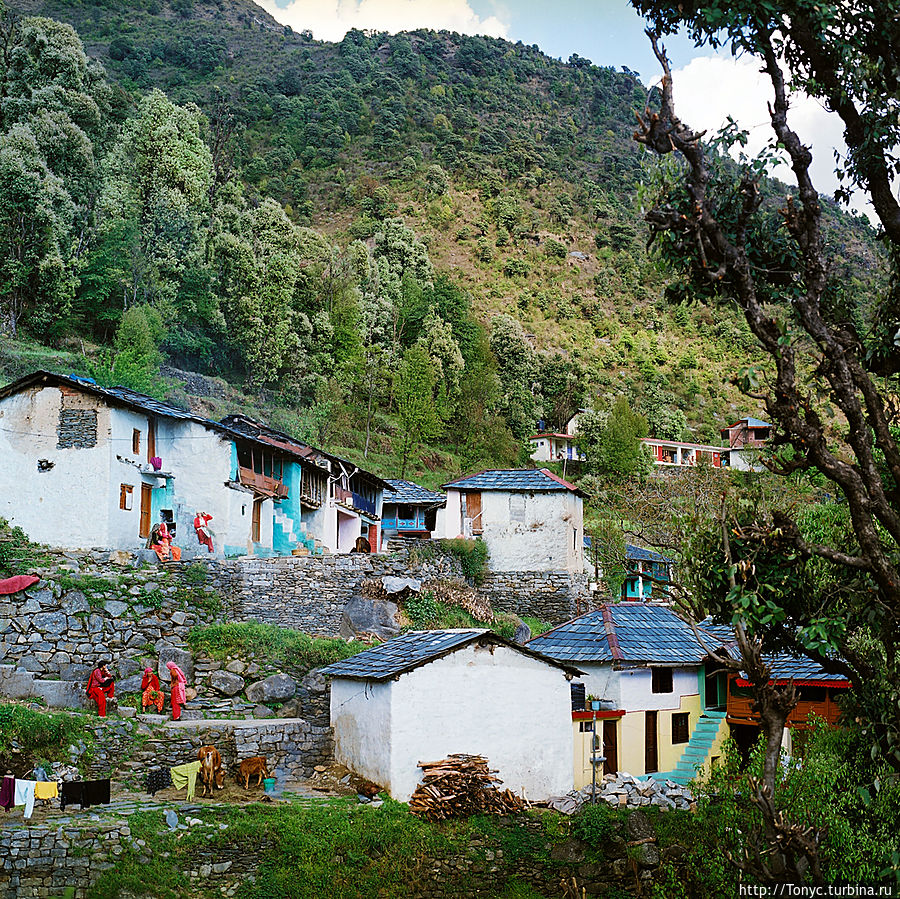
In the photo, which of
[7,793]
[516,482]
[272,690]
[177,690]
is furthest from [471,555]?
[7,793]

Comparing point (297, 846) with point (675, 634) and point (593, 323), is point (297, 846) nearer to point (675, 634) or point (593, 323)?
point (675, 634)

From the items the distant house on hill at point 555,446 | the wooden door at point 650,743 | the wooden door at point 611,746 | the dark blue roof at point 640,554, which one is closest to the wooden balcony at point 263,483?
the wooden door at point 611,746

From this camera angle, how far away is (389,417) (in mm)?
63625

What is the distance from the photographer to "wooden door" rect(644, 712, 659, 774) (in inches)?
907

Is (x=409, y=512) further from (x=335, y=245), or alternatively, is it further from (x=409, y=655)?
(x=335, y=245)

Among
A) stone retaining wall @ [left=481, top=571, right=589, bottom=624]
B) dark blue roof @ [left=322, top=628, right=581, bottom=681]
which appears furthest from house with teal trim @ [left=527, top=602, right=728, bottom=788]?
stone retaining wall @ [left=481, top=571, right=589, bottom=624]

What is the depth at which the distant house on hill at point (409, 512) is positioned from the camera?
43.6 meters

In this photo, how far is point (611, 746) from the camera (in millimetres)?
22375

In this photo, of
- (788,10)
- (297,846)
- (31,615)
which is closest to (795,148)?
(788,10)

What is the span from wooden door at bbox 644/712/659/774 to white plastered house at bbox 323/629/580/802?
4558mm

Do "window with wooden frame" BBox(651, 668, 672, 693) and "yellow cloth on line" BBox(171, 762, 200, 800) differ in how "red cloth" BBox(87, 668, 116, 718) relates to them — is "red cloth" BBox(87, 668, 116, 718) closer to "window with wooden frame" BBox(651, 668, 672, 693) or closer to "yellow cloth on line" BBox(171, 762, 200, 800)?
"yellow cloth on line" BBox(171, 762, 200, 800)

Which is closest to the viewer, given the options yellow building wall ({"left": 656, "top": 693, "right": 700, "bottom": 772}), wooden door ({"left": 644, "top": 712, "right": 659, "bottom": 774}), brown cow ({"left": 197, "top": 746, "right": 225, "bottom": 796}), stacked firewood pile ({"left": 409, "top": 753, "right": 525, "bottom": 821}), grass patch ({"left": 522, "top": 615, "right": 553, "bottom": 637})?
stacked firewood pile ({"left": 409, "top": 753, "right": 525, "bottom": 821})

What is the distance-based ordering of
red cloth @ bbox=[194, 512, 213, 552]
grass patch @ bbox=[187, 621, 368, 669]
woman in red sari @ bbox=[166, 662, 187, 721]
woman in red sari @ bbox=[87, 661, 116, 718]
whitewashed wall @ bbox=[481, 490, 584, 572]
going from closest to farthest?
woman in red sari @ bbox=[87, 661, 116, 718] → woman in red sari @ bbox=[166, 662, 187, 721] → grass patch @ bbox=[187, 621, 368, 669] → red cloth @ bbox=[194, 512, 213, 552] → whitewashed wall @ bbox=[481, 490, 584, 572]

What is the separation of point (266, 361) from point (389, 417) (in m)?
13.0
